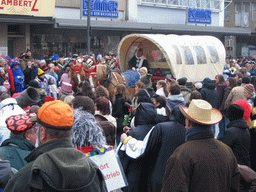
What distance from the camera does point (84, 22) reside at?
21.2 meters

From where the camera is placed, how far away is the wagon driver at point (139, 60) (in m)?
15.1

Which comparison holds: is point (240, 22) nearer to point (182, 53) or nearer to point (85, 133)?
point (182, 53)

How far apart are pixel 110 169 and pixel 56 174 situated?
149cm

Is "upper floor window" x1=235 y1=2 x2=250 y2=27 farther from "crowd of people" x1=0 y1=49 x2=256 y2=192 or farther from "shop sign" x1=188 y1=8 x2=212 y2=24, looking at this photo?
"crowd of people" x1=0 y1=49 x2=256 y2=192

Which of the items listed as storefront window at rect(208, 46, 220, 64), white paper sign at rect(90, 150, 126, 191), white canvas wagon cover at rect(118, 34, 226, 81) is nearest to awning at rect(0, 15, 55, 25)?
white canvas wagon cover at rect(118, 34, 226, 81)

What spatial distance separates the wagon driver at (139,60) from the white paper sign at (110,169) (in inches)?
451

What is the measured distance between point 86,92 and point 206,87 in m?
3.44

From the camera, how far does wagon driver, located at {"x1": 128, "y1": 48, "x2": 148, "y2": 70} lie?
49.6ft

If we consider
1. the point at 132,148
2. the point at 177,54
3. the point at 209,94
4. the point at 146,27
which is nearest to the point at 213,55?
the point at 177,54

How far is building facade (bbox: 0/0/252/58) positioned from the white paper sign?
52.9 feet

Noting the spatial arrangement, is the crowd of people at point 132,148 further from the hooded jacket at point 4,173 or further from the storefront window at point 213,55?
the storefront window at point 213,55

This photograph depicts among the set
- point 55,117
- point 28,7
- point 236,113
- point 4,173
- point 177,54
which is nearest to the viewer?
point 55,117

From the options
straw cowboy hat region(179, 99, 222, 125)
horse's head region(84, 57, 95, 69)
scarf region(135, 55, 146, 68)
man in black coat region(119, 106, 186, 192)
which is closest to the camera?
straw cowboy hat region(179, 99, 222, 125)

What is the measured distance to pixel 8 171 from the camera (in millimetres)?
2693
